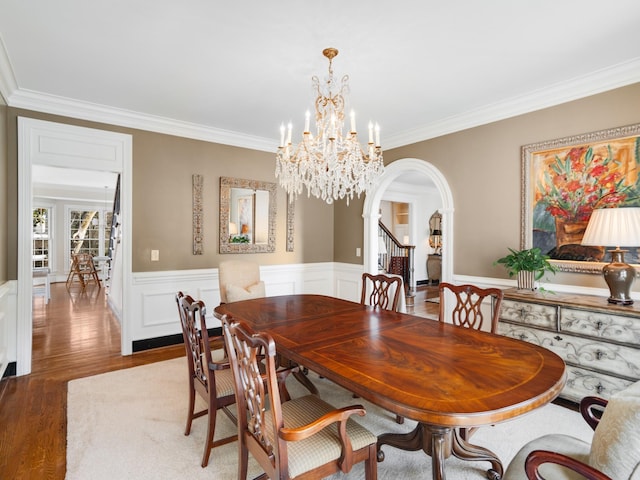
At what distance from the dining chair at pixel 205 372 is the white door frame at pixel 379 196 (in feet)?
8.98

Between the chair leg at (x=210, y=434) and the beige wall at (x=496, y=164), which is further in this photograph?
the beige wall at (x=496, y=164)

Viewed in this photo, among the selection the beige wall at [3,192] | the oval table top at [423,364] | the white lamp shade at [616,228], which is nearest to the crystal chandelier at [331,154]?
the oval table top at [423,364]

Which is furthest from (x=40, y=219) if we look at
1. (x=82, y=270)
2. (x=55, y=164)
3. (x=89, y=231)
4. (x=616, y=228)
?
(x=616, y=228)

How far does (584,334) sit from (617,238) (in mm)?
726

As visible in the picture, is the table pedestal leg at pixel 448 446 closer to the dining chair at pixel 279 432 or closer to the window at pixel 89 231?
the dining chair at pixel 279 432

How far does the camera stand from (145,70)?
2803mm

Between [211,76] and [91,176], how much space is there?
6411mm

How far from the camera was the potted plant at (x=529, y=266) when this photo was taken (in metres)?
2.93

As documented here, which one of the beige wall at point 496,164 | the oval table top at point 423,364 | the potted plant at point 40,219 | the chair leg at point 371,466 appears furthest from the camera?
the potted plant at point 40,219

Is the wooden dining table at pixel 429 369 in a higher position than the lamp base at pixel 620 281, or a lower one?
lower

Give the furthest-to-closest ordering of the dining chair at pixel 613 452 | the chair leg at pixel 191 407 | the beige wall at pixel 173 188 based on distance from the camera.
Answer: the beige wall at pixel 173 188
the chair leg at pixel 191 407
the dining chair at pixel 613 452

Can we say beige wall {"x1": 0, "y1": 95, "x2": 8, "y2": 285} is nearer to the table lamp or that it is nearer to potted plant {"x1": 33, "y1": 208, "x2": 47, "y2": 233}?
the table lamp

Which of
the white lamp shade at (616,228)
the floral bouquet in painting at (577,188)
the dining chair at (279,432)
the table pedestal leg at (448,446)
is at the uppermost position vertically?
the floral bouquet in painting at (577,188)

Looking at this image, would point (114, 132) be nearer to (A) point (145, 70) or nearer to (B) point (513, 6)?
(A) point (145, 70)
